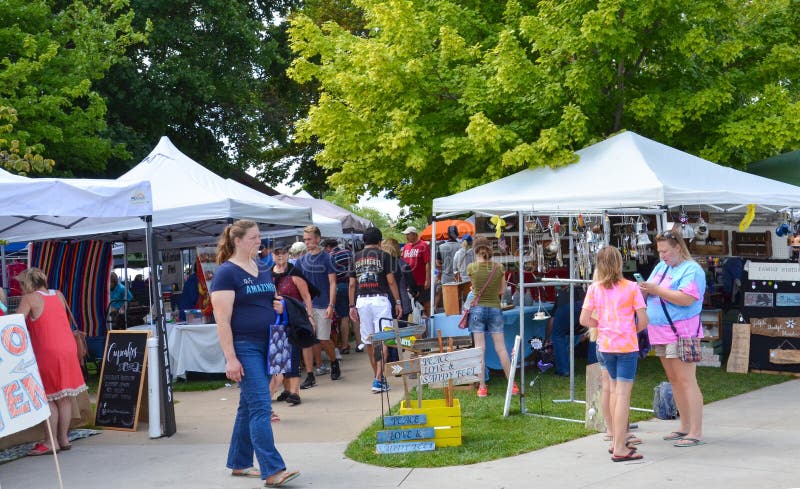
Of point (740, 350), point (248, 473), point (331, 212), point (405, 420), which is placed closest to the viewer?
point (248, 473)

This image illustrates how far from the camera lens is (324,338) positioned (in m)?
11.6

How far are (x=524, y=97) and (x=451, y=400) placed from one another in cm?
688

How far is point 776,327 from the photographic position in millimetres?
11211

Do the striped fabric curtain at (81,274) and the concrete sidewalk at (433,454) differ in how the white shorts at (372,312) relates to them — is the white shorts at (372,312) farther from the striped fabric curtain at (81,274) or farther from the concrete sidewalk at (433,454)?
the striped fabric curtain at (81,274)

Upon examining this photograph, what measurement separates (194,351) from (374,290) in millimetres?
A: 3031

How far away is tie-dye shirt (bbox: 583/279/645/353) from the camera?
671 cm

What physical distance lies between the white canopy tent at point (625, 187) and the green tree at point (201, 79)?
12.3 metres

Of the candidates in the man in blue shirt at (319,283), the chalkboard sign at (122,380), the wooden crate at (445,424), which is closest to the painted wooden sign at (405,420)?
the wooden crate at (445,424)

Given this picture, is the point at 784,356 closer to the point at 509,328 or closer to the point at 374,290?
the point at 509,328

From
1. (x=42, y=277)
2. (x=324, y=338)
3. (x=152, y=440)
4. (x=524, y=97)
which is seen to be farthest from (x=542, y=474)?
(x=524, y=97)

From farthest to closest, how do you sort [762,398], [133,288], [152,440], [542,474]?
1. [133,288]
2. [762,398]
3. [152,440]
4. [542,474]

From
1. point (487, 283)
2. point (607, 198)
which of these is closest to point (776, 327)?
point (607, 198)

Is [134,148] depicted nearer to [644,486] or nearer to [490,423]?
[490,423]

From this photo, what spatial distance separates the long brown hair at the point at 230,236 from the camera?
6301mm
